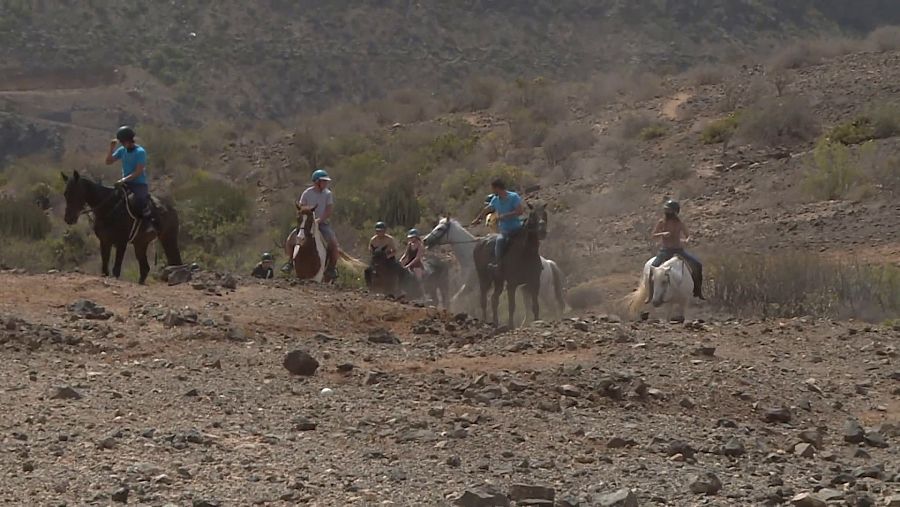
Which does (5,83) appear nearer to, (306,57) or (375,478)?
(306,57)

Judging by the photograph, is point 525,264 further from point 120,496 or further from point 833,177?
point 833,177

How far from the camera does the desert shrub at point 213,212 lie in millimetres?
35031

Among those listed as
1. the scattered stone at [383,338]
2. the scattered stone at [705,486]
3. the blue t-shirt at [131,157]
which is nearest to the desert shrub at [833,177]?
the blue t-shirt at [131,157]

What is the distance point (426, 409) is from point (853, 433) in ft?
9.61

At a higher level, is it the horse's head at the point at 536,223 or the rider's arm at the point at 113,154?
the rider's arm at the point at 113,154

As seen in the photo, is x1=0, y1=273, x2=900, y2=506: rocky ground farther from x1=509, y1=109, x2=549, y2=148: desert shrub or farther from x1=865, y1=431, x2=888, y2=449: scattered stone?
x1=509, y1=109, x2=549, y2=148: desert shrub

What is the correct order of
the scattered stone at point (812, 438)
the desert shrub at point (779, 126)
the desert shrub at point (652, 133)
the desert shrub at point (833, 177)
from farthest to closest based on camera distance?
the desert shrub at point (652, 133) < the desert shrub at point (779, 126) < the desert shrub at point (833, 177) < the scattered stone at point (812, 438)

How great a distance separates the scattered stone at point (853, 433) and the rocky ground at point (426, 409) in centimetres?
2

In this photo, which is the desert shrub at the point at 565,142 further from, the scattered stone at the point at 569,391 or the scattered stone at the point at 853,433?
the scattered stone at the point at 853,433

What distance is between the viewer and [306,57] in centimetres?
7012

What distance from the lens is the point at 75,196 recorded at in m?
19.5

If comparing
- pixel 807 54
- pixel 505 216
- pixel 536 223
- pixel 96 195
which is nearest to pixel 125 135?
pixel 96 195

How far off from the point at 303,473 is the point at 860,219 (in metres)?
21.7

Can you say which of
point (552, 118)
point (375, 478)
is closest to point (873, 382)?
point (375, 478)
